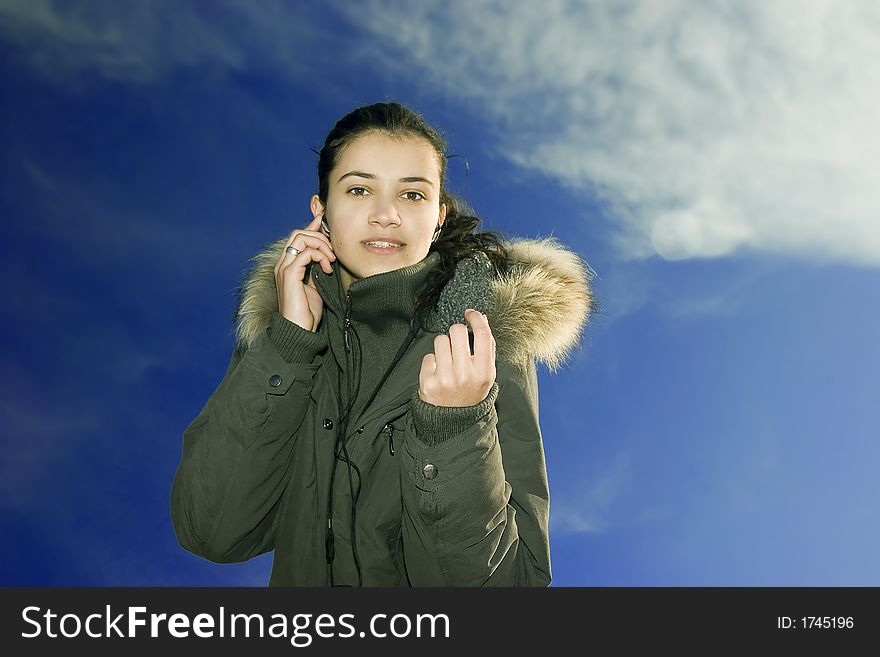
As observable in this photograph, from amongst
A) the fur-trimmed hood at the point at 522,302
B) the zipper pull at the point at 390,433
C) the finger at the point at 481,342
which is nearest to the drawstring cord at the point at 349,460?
the zipper pull at the point at 390,433

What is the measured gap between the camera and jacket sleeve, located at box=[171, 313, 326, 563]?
9.39 ft

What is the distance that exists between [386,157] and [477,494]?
142cm

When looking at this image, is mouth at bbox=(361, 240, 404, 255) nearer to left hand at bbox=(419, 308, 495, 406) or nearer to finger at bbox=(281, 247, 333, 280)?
finger at bbox=(281, 247, 333, 280)

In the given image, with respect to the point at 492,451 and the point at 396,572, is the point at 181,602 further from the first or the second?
the point at 492,451

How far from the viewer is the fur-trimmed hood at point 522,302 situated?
3.05 metres

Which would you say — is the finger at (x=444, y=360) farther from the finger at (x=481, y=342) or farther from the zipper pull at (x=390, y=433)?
the zipper pull at (x=390, y=433)

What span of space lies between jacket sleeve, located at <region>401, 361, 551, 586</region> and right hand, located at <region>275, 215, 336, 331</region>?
2.47ft

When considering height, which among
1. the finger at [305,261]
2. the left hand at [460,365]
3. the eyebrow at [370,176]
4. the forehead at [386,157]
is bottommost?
the left hand at [460,365]

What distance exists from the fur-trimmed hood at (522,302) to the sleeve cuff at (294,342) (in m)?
0.38

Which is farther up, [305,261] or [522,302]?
[305,261]

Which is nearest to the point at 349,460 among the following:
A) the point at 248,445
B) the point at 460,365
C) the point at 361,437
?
the point at 361,437

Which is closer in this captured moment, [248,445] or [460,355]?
[460,355]

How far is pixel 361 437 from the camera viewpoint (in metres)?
2.99

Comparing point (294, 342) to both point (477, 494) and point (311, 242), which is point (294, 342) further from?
point (477, 494)
